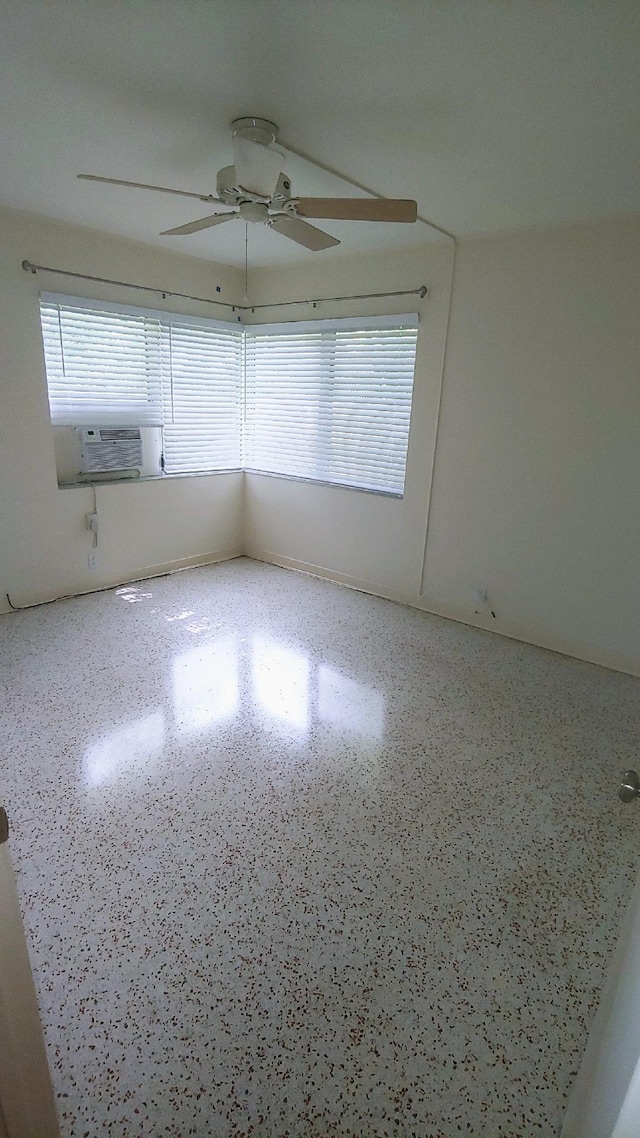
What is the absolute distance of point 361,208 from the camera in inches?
76.1

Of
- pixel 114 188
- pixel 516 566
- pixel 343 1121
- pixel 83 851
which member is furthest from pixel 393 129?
pixel 343 1121

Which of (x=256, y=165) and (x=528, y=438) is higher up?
(x=256, y=165)

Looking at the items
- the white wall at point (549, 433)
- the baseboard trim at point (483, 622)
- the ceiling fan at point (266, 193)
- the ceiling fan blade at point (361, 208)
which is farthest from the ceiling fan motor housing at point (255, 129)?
the baseboard trim at point (483, 622)

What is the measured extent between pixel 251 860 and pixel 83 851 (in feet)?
1.84

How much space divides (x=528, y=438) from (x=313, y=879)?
2.66 m

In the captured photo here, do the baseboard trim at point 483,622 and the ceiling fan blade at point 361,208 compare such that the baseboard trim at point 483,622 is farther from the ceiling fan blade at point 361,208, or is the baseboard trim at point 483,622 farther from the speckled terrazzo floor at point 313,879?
the ceiling fan blade at point 361,208

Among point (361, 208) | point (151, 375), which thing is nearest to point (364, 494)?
point (151, 375)

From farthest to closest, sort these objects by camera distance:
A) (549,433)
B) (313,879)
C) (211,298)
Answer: (211,298), (549,433), (313,879)

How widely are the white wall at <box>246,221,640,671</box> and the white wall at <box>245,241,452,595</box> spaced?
0.6 inches

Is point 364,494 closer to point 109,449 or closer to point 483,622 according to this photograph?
point 483,622

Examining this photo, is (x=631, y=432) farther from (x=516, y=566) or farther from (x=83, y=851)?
(x=83, y=851)

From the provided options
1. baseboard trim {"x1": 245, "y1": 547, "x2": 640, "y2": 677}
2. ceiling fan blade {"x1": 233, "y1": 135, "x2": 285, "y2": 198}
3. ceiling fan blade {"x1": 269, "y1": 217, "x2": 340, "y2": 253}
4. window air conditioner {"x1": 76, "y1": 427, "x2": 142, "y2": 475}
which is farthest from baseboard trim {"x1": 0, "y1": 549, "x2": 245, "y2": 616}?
ceiling fan blade {"x1": 233, "y1": 135, "x2": 285, "y2": 198}

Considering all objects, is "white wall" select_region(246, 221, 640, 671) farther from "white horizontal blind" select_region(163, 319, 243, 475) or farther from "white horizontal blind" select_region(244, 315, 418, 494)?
"white horizontal blind" select_region(163, 319, 243, 475)

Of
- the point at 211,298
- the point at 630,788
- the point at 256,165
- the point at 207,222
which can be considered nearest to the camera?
the point at 630,788
